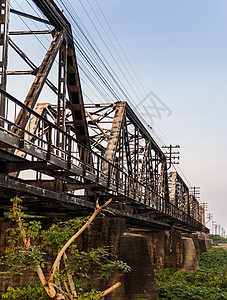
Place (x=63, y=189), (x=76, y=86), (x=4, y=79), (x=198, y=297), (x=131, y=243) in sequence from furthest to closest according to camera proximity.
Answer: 1. (x=76, y=86)
2. (x=198, y=297)
3. (x=131, y=243)
4. (x=63, y=189)
5. (x=4, y=79)

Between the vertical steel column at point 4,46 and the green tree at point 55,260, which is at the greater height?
the vertical steel column at point 4,46

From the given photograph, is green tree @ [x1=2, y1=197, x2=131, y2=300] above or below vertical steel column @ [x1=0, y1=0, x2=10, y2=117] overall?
below

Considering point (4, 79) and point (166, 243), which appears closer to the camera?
point (4, 79)

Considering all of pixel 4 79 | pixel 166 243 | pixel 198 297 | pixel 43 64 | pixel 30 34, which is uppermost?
pixel 30 34

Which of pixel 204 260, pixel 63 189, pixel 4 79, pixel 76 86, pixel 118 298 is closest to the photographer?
pixel 4 79

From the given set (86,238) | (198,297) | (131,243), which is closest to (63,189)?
(86,238)

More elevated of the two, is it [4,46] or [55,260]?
[4,46]

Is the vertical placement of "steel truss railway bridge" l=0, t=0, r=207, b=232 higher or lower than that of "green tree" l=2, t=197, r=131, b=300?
higher

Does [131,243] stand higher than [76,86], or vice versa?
[76,86]

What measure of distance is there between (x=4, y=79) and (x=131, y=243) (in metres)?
9.93

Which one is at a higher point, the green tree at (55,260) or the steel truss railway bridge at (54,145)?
the steel truss railway bridge at (54,145)

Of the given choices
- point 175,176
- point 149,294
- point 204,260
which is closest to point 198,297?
point 149,294

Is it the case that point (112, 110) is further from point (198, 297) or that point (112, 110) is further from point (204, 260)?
point (204, 260)

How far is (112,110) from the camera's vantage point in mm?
30875
